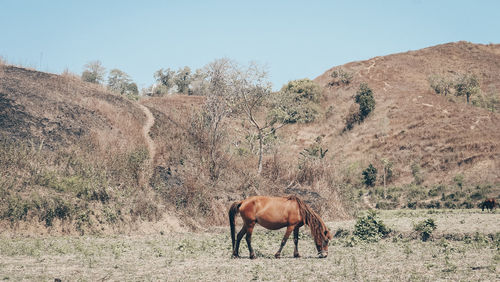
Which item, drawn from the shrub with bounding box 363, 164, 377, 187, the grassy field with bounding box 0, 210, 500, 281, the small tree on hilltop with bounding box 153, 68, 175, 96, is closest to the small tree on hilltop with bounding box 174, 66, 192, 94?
the small tree on hilltop with bounding box 153, 68, 175, 96

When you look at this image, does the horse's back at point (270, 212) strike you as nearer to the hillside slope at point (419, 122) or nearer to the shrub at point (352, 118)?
the hillside slope at point (419, 122)

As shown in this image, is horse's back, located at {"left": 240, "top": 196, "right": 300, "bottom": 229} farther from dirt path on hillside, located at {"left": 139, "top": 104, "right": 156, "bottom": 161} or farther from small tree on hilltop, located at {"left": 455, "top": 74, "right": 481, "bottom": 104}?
small tree on hilltop, located at {"left": 455, "top": 74, "right": 481, "bottom": 104}

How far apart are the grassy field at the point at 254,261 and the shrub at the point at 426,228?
0.96 feet

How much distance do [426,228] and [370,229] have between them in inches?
84.2

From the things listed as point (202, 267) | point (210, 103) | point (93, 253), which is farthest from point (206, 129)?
point (202, 267)

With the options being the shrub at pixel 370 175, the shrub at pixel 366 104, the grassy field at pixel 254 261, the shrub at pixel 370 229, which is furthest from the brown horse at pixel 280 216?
the shrub at pixel 366 104

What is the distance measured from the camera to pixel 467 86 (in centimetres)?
8538

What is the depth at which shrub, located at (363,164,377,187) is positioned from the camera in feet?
193

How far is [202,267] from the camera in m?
12.8

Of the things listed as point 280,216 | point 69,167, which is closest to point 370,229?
point 280,216

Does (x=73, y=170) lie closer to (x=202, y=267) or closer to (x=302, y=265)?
(x=202, y=267)

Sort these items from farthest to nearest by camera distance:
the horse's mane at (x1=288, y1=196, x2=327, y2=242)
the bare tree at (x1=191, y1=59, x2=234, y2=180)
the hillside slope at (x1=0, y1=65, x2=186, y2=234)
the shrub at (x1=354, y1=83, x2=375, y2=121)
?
the shrub at (x1=354, y1=83, x2=375, y2=121)
the bare tree at (x1=191, y1=59, x2=234, y2=180)
the hillside slope at (x1=0, y1=65, x2=186, y2=234)
the horse's mane at (x1=288, y1=196, x2=327, y2=242)

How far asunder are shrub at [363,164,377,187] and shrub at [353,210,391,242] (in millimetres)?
39913

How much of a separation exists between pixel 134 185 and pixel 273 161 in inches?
388
